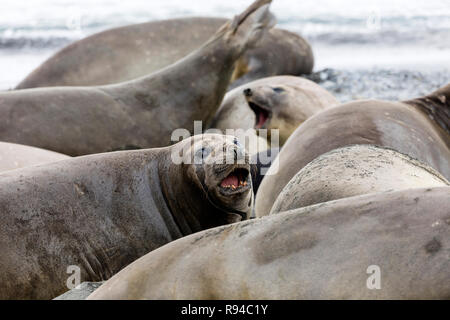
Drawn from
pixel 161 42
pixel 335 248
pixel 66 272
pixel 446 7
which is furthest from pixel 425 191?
pixel 446 7

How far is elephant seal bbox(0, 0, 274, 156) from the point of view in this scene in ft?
16.4

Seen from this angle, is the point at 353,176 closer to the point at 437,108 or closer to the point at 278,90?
the point at 437,108

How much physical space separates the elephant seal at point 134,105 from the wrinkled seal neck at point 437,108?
1.84m

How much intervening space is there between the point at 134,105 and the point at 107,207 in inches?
91.8

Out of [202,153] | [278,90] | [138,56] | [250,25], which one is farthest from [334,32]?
[202,153]

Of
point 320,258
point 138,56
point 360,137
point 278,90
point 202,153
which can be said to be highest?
point 138,56

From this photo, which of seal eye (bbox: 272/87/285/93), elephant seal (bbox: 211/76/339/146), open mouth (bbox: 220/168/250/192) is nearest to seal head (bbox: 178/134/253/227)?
open mouth (bbox: 220/168/250/192)

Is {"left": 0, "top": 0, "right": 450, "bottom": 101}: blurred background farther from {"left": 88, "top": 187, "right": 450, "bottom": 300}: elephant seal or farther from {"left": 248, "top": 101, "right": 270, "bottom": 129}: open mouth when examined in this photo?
{"left": 88, "top": 187, "right": 450, "bottom": 300}: elephant seal

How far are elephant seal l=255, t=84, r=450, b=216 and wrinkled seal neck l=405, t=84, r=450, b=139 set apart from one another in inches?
6.7

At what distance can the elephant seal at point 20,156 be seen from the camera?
404cm

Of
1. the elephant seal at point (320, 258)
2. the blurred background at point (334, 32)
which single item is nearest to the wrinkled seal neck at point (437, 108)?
the blurred background at point (334, 32)

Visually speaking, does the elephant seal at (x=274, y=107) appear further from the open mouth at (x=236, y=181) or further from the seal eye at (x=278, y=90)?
the open mouth at (x=236, y=181)

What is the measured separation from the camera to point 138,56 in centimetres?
745
